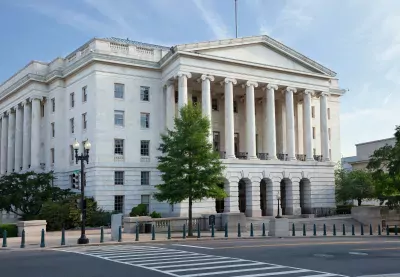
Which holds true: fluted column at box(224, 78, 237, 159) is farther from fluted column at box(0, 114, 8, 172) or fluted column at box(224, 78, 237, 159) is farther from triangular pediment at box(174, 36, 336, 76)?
fluted column at box(0, 114, 8, 172)

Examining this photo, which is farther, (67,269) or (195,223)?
(195,223)

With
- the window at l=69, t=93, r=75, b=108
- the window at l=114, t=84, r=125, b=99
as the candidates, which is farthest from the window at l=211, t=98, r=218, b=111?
the window at l=69, t=93, r=75, b=108

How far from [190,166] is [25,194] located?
2110cm

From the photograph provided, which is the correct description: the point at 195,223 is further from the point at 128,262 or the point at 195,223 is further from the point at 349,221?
the point at 128,262

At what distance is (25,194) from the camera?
→ 157 feet

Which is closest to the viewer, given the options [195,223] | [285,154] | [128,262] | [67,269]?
[67,269]

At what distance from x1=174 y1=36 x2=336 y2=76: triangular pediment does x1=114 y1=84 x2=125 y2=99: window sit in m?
7.89

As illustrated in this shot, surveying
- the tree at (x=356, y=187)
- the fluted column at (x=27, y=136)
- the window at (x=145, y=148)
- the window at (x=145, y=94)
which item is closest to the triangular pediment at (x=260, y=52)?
the window at (x=145, y=94)

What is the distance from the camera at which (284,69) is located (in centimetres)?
5925

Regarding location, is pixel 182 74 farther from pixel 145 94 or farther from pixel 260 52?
pixel 260 52

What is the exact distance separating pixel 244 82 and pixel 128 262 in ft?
137

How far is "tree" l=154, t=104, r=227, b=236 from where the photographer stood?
34.8 m

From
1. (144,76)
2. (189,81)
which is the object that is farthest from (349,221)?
(144,76)

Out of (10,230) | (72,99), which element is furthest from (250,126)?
(10,230)
